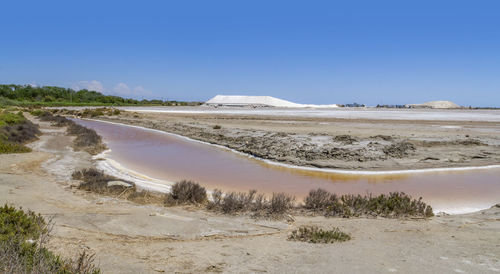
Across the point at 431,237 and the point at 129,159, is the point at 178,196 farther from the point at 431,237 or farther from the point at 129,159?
the point at 129,159

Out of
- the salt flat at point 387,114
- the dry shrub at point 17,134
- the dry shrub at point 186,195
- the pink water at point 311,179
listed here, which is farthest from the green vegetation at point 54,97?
the dry shrub at point 186,195

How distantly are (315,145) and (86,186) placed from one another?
11512mm

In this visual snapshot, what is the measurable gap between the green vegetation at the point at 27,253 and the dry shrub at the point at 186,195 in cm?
335

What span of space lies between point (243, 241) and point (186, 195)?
3.25 meters

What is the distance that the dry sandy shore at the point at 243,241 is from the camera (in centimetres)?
477

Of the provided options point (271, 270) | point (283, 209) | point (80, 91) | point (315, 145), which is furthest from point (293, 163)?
point (80, 91)

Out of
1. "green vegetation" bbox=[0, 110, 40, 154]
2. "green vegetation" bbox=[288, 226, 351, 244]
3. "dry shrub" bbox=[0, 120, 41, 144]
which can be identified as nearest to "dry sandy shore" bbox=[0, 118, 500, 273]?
"green vegetation" bbox=[288, 226, 351, 244]

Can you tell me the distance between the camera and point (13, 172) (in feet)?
37.3

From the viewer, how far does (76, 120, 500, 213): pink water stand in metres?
10.8

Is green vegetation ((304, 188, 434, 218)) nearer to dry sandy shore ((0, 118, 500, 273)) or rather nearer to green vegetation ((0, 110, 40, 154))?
dry sandy shore ((0, 118, 500, 273))

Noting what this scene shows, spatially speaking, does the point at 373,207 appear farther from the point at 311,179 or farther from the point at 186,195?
the point at 311,179

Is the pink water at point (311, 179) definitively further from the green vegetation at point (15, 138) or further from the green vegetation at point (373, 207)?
the green vegetation at point (15, 138)

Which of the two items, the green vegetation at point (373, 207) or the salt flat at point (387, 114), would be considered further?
the salt flat at point (387, 114)

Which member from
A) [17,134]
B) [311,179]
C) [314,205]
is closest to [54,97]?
[17,134]
